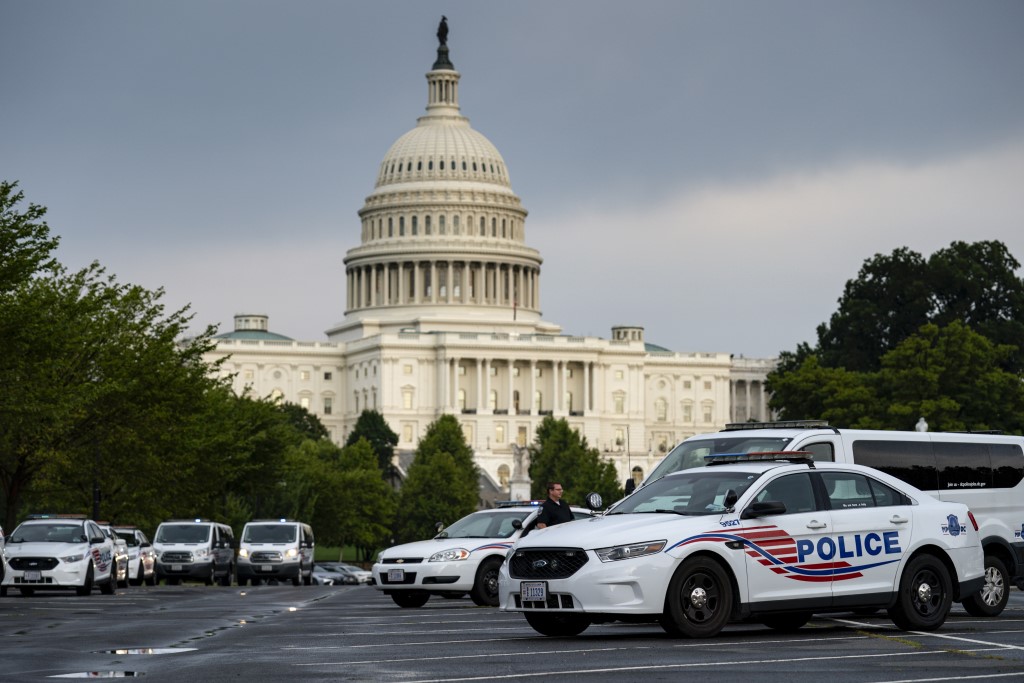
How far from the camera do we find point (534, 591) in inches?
830

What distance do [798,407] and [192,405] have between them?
56343 millimetres

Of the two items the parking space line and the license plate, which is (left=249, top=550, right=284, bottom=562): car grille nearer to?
the license plate

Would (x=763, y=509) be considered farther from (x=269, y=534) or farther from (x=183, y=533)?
(x=183, y=533)

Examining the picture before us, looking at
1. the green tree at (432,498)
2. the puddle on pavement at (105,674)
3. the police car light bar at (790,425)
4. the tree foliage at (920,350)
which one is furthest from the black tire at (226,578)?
the green tree at (432,498)

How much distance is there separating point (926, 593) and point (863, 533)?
115cm

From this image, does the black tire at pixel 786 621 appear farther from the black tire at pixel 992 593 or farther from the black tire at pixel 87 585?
the black tire at pixel 87 585

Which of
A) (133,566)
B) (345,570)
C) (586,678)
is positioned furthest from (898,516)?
(345,570)

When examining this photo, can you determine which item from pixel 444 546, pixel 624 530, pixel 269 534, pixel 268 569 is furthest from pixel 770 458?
pixel 269 534

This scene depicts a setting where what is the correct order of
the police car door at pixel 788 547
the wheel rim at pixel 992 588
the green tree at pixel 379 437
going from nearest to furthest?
the police car door at pixel 788 547
the wheel rim at pixel 992 588
the green tree at pixel 379 437

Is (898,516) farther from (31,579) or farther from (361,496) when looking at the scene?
(361,496)

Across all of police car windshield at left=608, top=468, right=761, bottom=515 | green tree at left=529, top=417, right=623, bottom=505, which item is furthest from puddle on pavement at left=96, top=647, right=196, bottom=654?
green tree at left=529, top=417, right=623, bottom=505

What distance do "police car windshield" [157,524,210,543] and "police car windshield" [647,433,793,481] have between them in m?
30.2

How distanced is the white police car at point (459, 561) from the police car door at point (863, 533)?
10204mm

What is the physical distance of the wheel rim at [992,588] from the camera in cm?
2552
